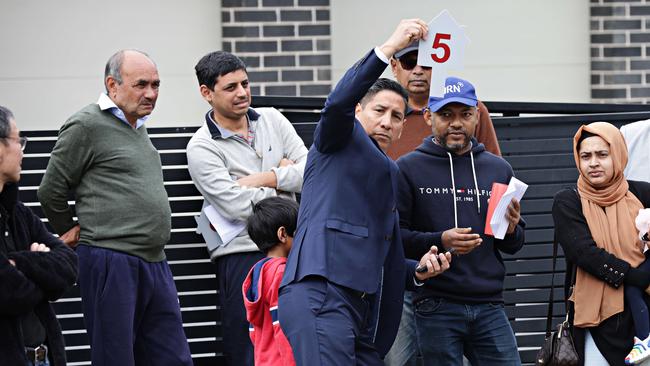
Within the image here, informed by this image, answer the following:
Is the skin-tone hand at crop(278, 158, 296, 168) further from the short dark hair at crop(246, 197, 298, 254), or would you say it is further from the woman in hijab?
the woman in hijab

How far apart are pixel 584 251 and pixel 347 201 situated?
1903 millimetres

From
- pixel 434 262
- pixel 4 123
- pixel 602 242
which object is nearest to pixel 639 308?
pixel 602 242

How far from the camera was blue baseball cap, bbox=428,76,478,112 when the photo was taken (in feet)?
21.6

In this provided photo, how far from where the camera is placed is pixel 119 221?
6.95 meters

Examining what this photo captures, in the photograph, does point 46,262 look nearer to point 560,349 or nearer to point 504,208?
point 504,208

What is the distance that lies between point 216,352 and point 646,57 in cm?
498

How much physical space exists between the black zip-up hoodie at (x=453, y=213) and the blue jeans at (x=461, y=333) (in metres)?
0.05

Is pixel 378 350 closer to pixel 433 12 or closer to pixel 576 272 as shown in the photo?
pixel 576 272

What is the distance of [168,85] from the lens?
33.9ft

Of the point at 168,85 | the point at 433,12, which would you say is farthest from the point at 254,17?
the point at 433,12

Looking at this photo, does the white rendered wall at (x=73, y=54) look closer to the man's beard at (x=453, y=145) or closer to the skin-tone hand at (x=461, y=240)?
the man's beard at (x=453, y=145)

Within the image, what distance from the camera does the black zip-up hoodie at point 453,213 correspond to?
645cm

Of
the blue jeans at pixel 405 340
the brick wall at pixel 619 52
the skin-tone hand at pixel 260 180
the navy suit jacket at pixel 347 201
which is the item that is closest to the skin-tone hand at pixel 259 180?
the skin-tone hand at pixel 260 180

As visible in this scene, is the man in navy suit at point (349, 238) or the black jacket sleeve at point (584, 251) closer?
the man in navy suit at point (349, 238)
